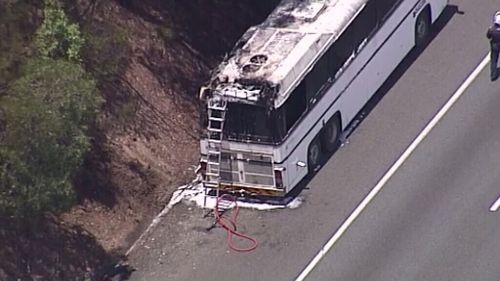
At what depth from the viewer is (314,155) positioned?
3378 centimetres

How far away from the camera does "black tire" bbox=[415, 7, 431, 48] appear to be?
37344 mm

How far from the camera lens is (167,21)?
1496 inches

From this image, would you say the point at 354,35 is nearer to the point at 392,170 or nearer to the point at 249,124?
the point at 392,170

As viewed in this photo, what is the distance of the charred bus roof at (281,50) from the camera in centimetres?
3206

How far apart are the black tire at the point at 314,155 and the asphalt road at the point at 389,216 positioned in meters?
0.22

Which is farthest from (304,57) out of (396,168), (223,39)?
(223,39)

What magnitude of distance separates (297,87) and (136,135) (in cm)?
505

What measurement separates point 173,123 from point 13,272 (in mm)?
6523

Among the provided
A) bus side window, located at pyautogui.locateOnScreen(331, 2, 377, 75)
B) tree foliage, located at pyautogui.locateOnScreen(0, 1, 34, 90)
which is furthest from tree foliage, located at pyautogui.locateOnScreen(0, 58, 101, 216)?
bus side window, located at pyautogui.locateOnScreen(331, 2, 377, 75)

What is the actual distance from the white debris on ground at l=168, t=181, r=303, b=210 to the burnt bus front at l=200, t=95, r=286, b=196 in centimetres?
31

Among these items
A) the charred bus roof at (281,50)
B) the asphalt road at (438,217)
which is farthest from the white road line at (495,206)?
the charred bus roof at (281,50)

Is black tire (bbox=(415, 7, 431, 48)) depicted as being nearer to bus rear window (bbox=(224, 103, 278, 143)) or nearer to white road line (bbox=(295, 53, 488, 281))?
white road line (bbox=(295, 53, 488, 281))

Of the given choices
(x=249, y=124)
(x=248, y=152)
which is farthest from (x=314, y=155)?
(x=249, y=124)

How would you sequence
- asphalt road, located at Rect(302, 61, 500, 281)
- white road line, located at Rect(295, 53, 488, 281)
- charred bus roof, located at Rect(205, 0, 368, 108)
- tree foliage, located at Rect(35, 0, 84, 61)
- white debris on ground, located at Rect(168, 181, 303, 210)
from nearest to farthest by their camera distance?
asphalt road, located at Rect(302, 61, 500, 281)
white road line, located at Rect(295, 53, 488, 281)
tree foliage, located at Rect(35, 0, 84, 61)
charred bus roof, located at Rect(205, 0, 368, 108)
white debris on ground, located at Rect(168, 181, 303, 210)
